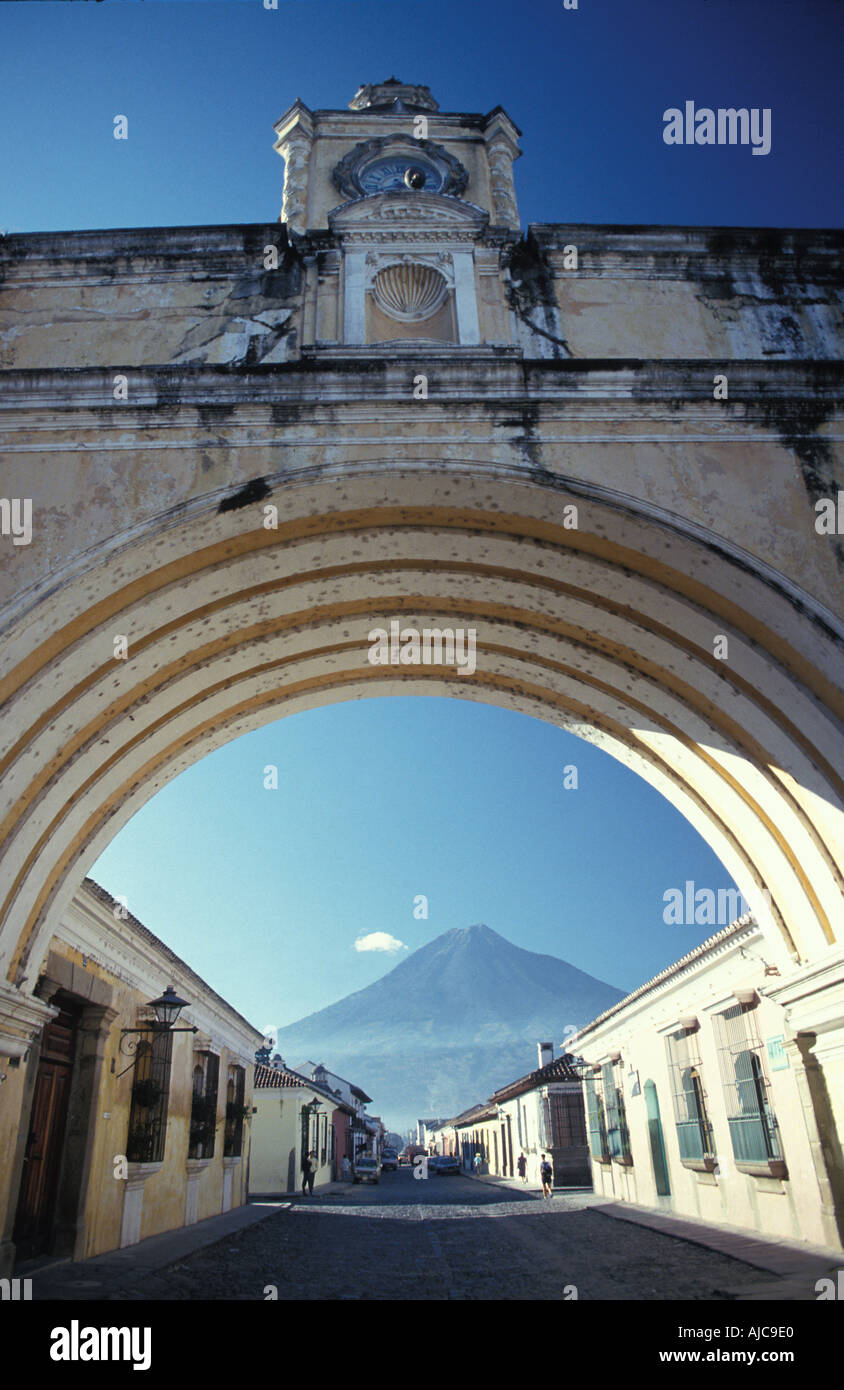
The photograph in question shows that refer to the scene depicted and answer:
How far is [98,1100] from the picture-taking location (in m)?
7.85

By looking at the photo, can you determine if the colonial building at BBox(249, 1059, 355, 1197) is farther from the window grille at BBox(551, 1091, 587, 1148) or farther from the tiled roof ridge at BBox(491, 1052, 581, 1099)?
the window grille at BBox(551, 1091, 587, 1148)

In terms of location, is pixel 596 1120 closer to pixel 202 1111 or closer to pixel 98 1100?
pixel 202 1111

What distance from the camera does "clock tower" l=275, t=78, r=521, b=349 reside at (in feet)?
17.9

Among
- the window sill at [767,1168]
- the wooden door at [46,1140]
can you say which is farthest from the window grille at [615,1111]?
the wooden door at [46,1140]

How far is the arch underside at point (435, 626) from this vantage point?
4590 mm

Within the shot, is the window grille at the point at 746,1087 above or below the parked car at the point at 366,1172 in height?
above

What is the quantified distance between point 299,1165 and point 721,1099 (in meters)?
16.8

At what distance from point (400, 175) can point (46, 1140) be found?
816 centimetres

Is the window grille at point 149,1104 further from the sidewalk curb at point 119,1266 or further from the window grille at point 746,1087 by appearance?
the window grille at point 746,1087

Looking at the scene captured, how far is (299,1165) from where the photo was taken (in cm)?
2272

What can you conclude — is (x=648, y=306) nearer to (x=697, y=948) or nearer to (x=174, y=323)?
(x=174, y=323)

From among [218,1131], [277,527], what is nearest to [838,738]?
[277,527]

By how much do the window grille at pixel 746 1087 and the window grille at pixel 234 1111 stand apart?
8488 mm

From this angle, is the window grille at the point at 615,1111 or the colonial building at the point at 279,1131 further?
the colonial building at the point at 279,1131
